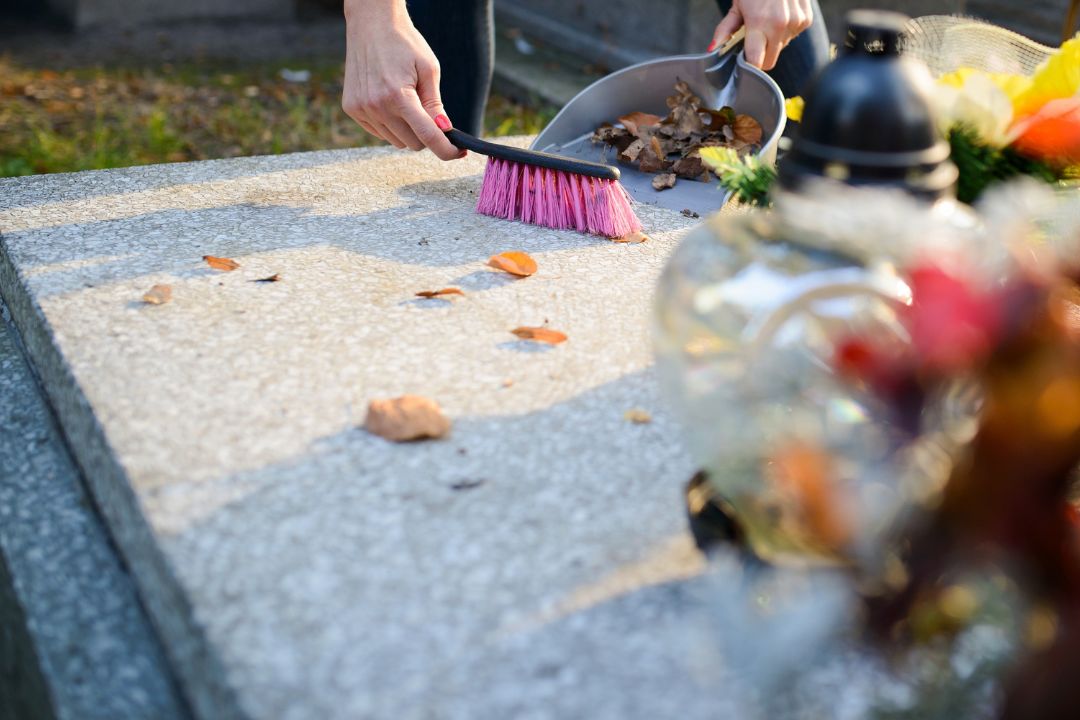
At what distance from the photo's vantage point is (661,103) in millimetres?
2164

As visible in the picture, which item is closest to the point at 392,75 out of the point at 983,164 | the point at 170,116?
the point at 983,164

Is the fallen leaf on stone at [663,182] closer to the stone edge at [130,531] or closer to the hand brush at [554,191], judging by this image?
the hand brush at [554,191]

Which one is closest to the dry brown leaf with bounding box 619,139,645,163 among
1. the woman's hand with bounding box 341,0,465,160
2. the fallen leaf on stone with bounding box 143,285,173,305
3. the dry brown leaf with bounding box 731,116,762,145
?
the dry brown leaf with bounding box 731,116,762,145

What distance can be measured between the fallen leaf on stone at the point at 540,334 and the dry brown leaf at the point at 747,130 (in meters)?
0.80

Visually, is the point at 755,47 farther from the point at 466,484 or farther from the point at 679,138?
the point at 466,484

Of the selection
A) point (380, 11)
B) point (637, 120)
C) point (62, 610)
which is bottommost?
point (62, 610)

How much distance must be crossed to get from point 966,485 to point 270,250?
1256 millimetres

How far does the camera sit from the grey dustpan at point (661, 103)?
1949mm

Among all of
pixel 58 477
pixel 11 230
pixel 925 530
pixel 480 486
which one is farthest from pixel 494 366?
pixel 11 230

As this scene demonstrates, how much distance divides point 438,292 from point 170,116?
2581 mm

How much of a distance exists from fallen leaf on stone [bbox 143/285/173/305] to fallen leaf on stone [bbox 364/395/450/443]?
450mm

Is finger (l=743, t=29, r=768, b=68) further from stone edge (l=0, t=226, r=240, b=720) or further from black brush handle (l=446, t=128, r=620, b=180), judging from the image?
stone edge (l=0, t=226, r=240, b=720)

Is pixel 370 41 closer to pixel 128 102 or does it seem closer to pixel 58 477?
pixel 58 477

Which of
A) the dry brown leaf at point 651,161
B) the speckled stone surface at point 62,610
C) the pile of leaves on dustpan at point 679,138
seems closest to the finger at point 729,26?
the pile of leaves on dustpan at point 679,138
